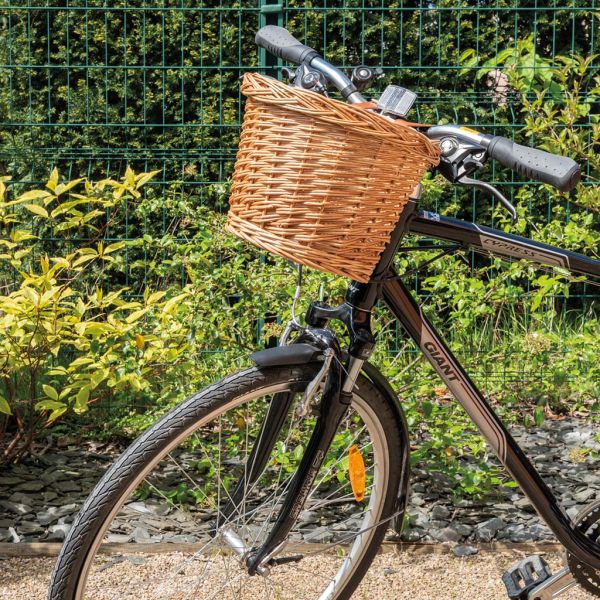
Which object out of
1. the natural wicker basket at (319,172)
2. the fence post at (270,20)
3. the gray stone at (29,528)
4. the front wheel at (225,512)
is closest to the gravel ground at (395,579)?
the front wheel at (225,512)

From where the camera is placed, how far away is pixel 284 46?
2.18 m

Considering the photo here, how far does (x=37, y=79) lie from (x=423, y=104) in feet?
6.75

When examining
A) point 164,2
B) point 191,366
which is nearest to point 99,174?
point 164,2

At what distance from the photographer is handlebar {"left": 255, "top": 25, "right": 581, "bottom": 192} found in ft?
6.05

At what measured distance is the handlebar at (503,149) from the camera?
184 cm

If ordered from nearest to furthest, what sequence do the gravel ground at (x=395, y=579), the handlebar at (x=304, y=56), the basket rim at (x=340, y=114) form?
the basket rim at (x=340, y=114) → the handlebar at (x=304, y=56) → the gravel ground at (x=395, y=579)

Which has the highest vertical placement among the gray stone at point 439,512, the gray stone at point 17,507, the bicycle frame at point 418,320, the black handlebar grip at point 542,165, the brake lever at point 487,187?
the black handlebar grip at point 542,165

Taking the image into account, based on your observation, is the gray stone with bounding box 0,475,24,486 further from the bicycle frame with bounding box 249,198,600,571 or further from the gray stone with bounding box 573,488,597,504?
the gray stone with bounding box 573,488,597,504

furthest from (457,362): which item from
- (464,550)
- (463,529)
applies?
(463,529)

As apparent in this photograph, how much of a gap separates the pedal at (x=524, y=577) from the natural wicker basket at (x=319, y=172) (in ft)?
3.25

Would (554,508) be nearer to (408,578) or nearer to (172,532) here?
(408,578)

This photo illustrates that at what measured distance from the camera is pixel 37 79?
5449mm

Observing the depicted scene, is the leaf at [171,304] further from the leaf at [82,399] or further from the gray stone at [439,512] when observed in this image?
the gray stone at [439,512]

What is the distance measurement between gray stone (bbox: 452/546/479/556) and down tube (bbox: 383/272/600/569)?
814 millimetres
